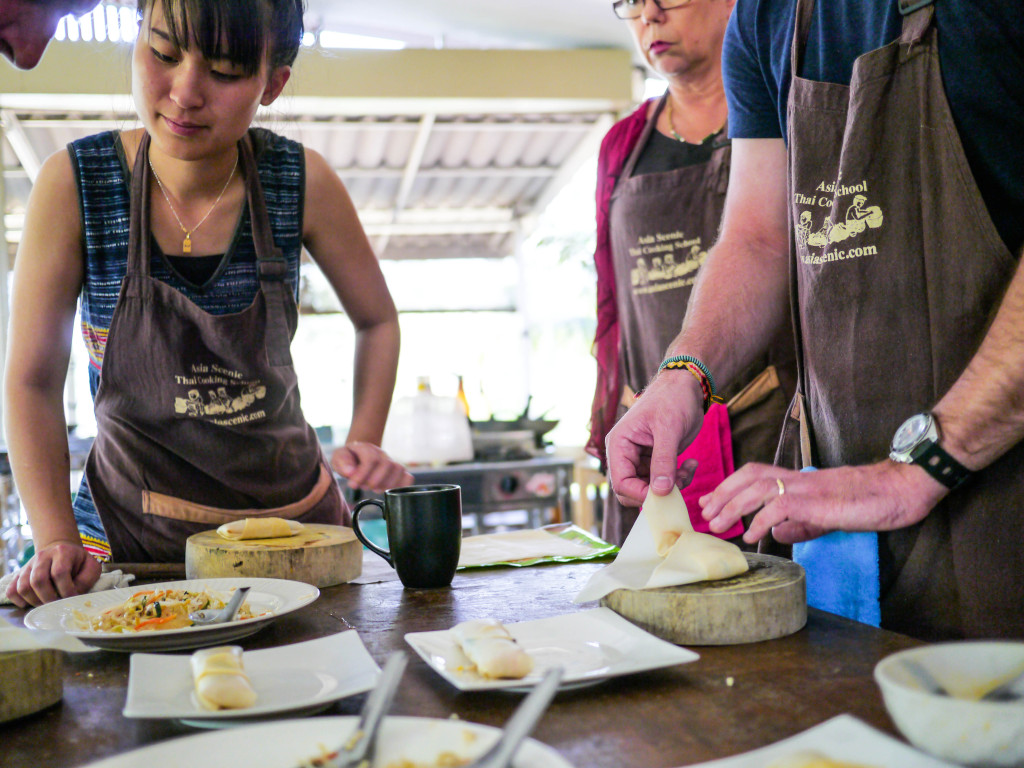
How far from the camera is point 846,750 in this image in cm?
57

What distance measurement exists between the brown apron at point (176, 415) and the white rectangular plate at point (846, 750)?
115cm

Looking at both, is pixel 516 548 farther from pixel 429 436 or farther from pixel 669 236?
pixel 429 436

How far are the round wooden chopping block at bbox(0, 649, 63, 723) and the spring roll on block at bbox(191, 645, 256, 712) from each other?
15 centimetres

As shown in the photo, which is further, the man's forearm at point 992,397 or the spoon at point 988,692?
the man's forearm at point 992,397

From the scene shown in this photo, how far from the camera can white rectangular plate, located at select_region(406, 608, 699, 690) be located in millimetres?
752

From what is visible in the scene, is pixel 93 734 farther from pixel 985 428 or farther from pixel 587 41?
pixel 587 41

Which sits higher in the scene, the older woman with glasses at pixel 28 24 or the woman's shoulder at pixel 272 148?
the older woman with glasses at pixel 28 24

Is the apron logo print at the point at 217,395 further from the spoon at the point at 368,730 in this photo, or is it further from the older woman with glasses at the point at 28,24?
the spoon at the point at 368,730

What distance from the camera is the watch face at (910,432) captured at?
105 centimetres

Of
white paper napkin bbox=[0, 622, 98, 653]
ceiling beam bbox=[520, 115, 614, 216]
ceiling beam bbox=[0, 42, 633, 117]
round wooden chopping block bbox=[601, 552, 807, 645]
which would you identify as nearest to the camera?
white paper napkin bbox=[0, 622, 98, 653]

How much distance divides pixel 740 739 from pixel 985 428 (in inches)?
22.5

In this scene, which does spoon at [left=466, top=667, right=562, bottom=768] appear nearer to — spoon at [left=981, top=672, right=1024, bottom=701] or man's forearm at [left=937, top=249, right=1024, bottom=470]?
spoon at [left=981, top=672, right=1024, bottom=701]

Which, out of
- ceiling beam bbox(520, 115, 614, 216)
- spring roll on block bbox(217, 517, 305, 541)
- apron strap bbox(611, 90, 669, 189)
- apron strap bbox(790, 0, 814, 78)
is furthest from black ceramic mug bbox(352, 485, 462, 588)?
ceiling beam bbox(520, 115, 614, 216)

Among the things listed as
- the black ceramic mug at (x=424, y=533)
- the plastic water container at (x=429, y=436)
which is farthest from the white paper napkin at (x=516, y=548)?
the plastic water container at (x=429, y=436)
